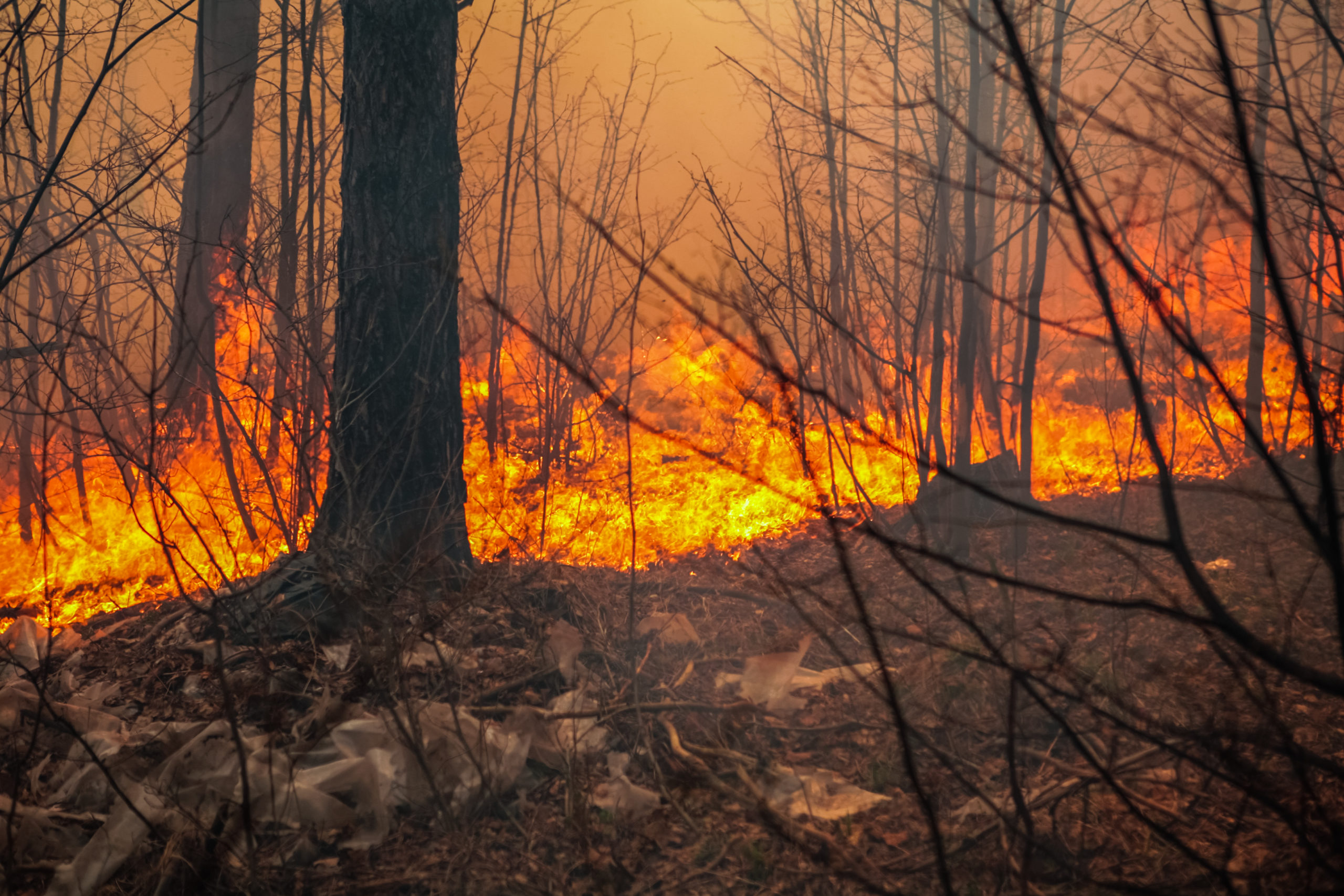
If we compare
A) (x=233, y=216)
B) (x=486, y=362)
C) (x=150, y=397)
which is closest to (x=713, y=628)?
(x=150, y=397)

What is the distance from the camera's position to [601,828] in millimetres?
2215

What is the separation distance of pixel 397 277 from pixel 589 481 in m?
2.85

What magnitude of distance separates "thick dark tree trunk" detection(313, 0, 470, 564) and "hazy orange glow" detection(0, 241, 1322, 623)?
42cm

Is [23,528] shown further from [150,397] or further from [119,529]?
[150,397]

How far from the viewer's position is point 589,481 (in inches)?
248

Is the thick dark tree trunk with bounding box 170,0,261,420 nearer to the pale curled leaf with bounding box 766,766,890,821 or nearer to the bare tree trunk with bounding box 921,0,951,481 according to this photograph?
the bare tree trunk with bounding box 921,0,951,481

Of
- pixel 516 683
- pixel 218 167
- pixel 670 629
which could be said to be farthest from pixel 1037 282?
pixel 218 167

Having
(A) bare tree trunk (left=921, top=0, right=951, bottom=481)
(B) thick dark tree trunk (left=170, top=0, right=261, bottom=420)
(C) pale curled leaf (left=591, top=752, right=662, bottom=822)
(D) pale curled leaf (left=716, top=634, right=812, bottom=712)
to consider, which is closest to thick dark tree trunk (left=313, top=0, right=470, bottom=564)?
(D) pale curled leaf (left=716, top=634, right=812, bottom=712)

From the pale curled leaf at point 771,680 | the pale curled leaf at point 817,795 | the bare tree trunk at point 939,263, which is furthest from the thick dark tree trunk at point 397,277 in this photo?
the bare tree trunk at point 939,263

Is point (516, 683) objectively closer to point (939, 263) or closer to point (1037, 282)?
point (939, 263)

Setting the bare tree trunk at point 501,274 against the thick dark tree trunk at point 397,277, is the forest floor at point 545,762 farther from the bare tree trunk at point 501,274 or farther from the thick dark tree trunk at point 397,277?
the bare tree trunk at point 501,274

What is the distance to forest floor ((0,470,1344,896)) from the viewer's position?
78.7 inches

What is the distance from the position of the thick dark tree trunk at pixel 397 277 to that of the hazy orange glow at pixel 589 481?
16.6 inches

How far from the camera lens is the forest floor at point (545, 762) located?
200cm
